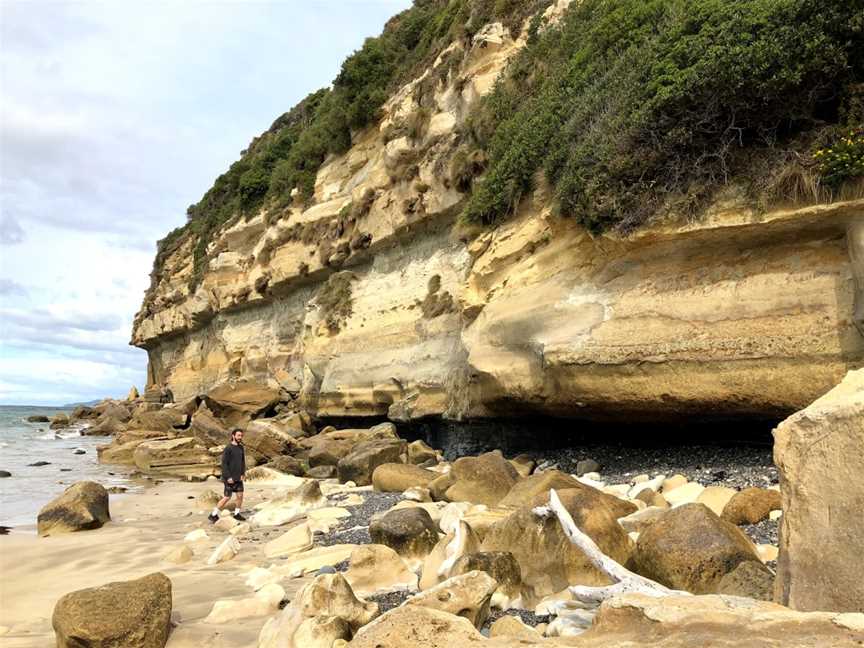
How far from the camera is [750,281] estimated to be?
7938mm

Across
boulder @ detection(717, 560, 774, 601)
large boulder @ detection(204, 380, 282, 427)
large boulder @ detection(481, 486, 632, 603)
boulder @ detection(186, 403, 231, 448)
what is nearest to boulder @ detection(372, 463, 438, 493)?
large boulder @ detection(481, 486, 632, 603)

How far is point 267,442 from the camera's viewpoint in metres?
16.6

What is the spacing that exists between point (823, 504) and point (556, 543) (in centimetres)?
208

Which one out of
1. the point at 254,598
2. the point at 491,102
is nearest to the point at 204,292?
the point at 491,102

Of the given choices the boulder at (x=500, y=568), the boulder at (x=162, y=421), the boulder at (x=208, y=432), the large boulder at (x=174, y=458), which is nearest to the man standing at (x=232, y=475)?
the boulder at (x=500, y=568)

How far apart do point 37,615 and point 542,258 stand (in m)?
8.57

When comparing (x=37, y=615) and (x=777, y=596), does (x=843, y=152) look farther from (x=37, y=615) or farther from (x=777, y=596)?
(x=37, y=615)

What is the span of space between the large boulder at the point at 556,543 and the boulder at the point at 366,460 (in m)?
6.63

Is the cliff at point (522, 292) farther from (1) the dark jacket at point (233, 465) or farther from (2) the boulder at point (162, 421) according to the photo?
(1) the dark jacket at point (233, 465)

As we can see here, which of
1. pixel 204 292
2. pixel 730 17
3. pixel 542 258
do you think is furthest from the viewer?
pixel 204 292

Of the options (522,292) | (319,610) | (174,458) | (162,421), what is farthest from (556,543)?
(162,421)

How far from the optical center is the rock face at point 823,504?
303 centimetres

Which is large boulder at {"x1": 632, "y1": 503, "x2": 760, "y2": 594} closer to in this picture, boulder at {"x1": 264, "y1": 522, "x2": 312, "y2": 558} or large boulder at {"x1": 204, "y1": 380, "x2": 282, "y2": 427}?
boulder at {"x1": 264, "y1": 522, "x2": 312, "y2": 558}

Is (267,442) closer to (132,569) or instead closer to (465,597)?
(132,569)
